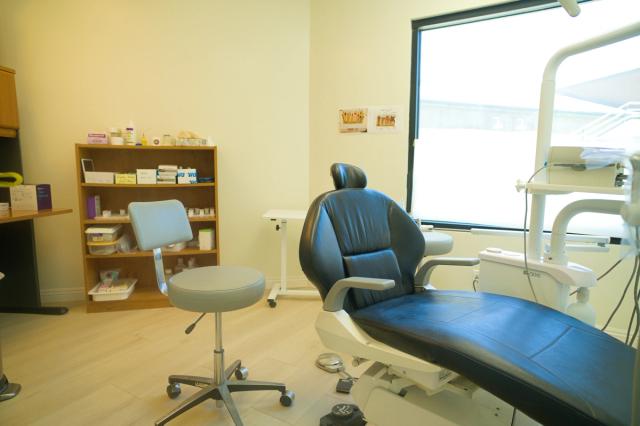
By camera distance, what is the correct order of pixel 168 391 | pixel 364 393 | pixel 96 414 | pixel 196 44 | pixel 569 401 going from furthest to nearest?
1. pixel 196 44
2. pixel 168 391
3. pixel 96 414
4. pixel 364 393
5. pixel 569 401

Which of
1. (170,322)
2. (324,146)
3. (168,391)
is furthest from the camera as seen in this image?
(324,146)

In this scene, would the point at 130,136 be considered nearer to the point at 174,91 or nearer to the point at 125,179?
the point at 125,179

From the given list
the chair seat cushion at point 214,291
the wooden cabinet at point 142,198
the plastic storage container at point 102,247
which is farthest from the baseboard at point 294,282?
the chair seat cushion at point 214,291

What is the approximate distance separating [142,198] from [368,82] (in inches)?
84.6

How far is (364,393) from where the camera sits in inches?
51.6

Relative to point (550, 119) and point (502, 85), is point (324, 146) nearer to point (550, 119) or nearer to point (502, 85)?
point (502, 85)

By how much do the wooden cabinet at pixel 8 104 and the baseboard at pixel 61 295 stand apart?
1.25 metres

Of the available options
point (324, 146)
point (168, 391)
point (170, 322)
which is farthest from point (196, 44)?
point (168, 391)

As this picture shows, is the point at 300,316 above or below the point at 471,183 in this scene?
below

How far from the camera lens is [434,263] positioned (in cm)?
163

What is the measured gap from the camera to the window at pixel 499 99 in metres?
2.34

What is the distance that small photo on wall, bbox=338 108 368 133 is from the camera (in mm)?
2988

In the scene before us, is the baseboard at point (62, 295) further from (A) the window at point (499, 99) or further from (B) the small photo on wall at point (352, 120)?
(A) the window at point (499, 99)

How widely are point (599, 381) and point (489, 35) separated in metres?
2.60
